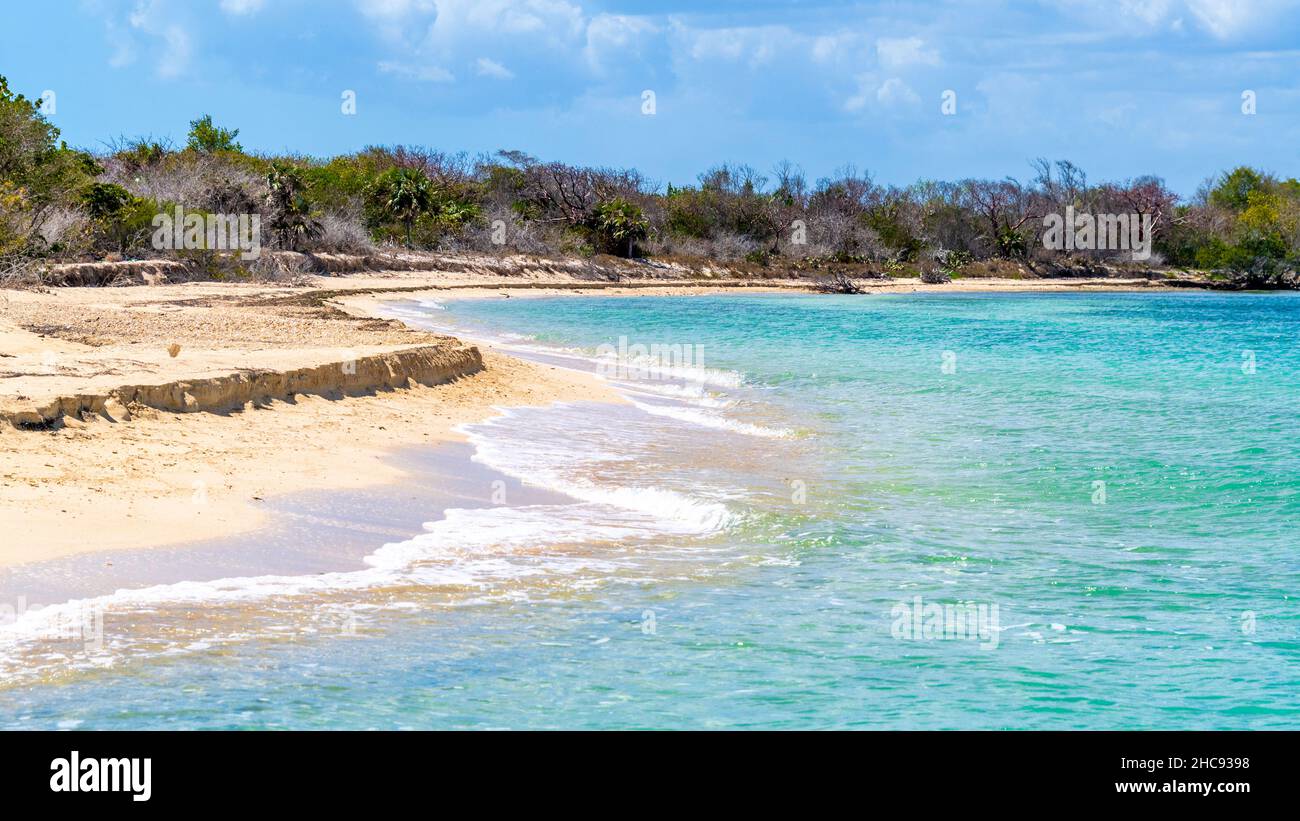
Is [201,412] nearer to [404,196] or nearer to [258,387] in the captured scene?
[258,387]

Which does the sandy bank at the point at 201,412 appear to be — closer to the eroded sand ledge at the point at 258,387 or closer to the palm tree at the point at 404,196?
the eroded sand ledge at the point at 258,387

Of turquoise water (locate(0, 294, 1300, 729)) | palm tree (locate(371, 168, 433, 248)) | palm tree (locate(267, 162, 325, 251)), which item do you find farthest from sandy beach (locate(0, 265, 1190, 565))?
palm tree (locate(371, 168, 433, 248))

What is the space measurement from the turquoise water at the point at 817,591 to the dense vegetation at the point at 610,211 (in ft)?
70.3

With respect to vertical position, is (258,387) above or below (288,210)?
below

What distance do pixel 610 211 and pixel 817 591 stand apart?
221 feet

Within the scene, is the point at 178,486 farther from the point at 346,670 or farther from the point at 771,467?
the point at 771,467

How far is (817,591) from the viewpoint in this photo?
799 centimetres

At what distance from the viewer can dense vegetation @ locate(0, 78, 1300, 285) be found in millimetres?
47156

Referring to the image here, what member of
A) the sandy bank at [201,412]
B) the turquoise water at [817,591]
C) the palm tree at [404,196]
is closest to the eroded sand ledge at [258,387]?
the sandy bank at [201,412]

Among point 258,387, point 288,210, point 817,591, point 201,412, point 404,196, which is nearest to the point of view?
point 817,591

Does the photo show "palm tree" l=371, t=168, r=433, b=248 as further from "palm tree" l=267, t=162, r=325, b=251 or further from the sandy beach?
the sandy beach

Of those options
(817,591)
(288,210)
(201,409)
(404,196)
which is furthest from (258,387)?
(404,196)

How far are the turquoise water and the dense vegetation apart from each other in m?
21.4
